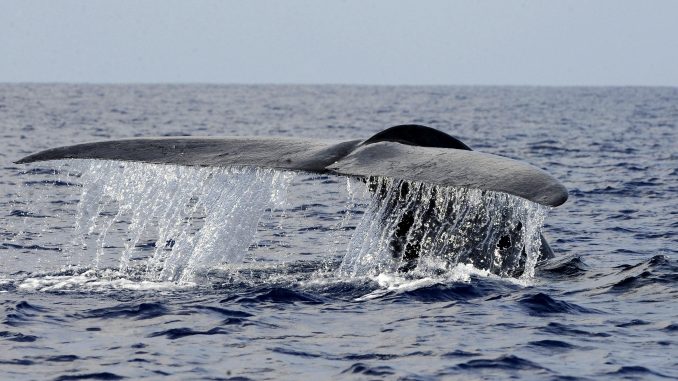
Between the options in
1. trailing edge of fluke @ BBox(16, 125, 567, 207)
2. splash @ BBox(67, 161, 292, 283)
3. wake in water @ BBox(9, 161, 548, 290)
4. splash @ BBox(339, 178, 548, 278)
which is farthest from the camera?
splash @ BBox(339, 178, 548, 278)

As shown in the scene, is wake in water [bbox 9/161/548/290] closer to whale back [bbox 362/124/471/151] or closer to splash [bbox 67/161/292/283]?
splash [bbox 67/161/292/283]

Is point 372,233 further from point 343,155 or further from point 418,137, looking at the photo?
point 343,155

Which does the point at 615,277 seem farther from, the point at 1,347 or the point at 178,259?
the point at 1,347

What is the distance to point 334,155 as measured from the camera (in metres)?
7.58

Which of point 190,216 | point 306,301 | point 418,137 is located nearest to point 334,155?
point 418,137

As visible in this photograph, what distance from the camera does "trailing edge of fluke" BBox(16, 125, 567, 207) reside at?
6816 mm

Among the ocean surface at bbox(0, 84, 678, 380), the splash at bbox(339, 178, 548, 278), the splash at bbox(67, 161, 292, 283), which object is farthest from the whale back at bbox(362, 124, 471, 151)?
the splash at bbox(67, 161, 292, 283)

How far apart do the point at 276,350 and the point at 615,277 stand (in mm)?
3733

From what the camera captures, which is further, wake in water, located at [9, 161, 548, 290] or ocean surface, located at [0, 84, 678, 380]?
wake in water, located at [9, 161, 548, 290]

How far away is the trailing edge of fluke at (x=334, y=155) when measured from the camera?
6.82 meters

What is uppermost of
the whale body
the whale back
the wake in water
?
the whale back

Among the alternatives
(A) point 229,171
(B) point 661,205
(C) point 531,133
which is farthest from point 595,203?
(C) point 531,133

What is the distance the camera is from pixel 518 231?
335 inches

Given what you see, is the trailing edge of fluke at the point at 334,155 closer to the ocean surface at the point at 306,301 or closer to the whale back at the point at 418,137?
the whale back at the point at 418,137
